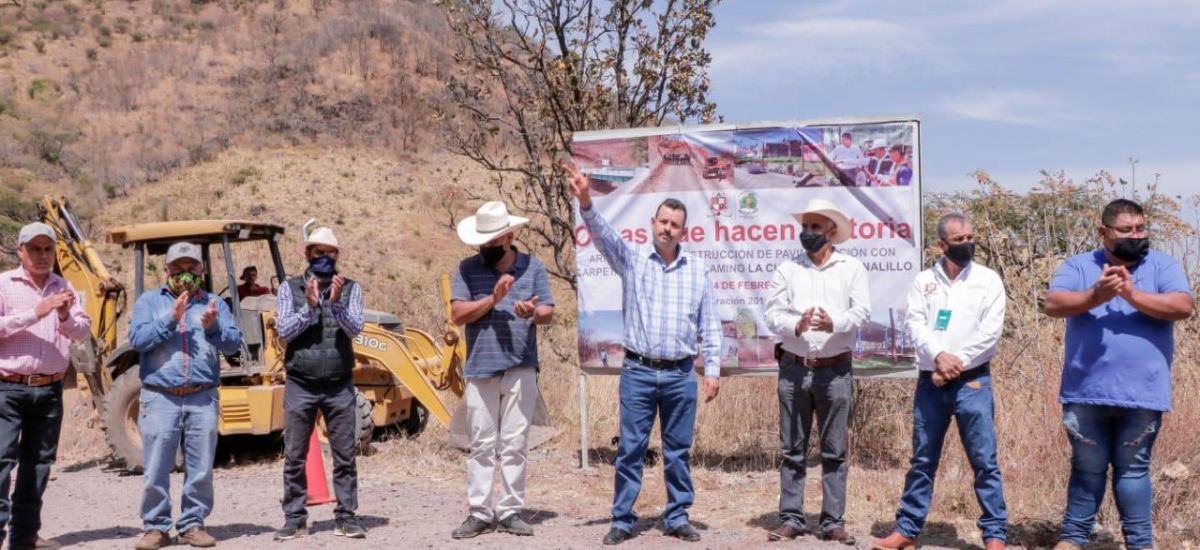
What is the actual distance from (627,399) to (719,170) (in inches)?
103

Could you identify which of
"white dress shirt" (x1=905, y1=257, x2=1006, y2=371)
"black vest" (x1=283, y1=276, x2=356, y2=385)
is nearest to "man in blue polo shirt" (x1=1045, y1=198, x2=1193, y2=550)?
"white dress shirt" (x1=905, y1=257, x2=1006, y2=371)

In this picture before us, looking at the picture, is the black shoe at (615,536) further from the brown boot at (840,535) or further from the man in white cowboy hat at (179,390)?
the man in white cowboy hat at (179,390)

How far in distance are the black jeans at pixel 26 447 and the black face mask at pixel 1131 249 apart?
611cm

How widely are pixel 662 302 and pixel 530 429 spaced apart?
3.36 meters

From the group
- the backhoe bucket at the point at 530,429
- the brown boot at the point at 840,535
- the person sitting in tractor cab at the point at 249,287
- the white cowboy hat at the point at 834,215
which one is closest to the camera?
the brown boot at the point at 840,535

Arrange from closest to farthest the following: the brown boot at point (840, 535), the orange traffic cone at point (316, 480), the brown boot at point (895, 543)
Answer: the brown boot at point (895, 543), the brown boot at point (840, 535), the orange traffic cone at point (316, 480)

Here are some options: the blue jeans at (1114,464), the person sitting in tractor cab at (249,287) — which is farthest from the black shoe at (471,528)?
the person sitting in tractor cab at (249,287)

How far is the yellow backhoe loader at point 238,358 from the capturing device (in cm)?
1012

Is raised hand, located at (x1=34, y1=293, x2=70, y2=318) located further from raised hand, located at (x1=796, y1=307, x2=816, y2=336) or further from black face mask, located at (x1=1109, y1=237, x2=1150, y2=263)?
black face mask, located at (x1=1109, y1=237, x2=1150, y2=263)

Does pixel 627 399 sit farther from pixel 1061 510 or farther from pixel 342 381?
pixel 1061 510

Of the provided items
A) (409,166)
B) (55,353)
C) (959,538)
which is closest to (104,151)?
(409,166)

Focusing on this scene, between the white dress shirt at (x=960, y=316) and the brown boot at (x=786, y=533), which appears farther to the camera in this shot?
the brown boot at (x=786, y=533)

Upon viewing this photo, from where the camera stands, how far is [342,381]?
6.93 m

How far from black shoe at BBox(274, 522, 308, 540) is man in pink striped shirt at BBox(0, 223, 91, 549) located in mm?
A: 1430
